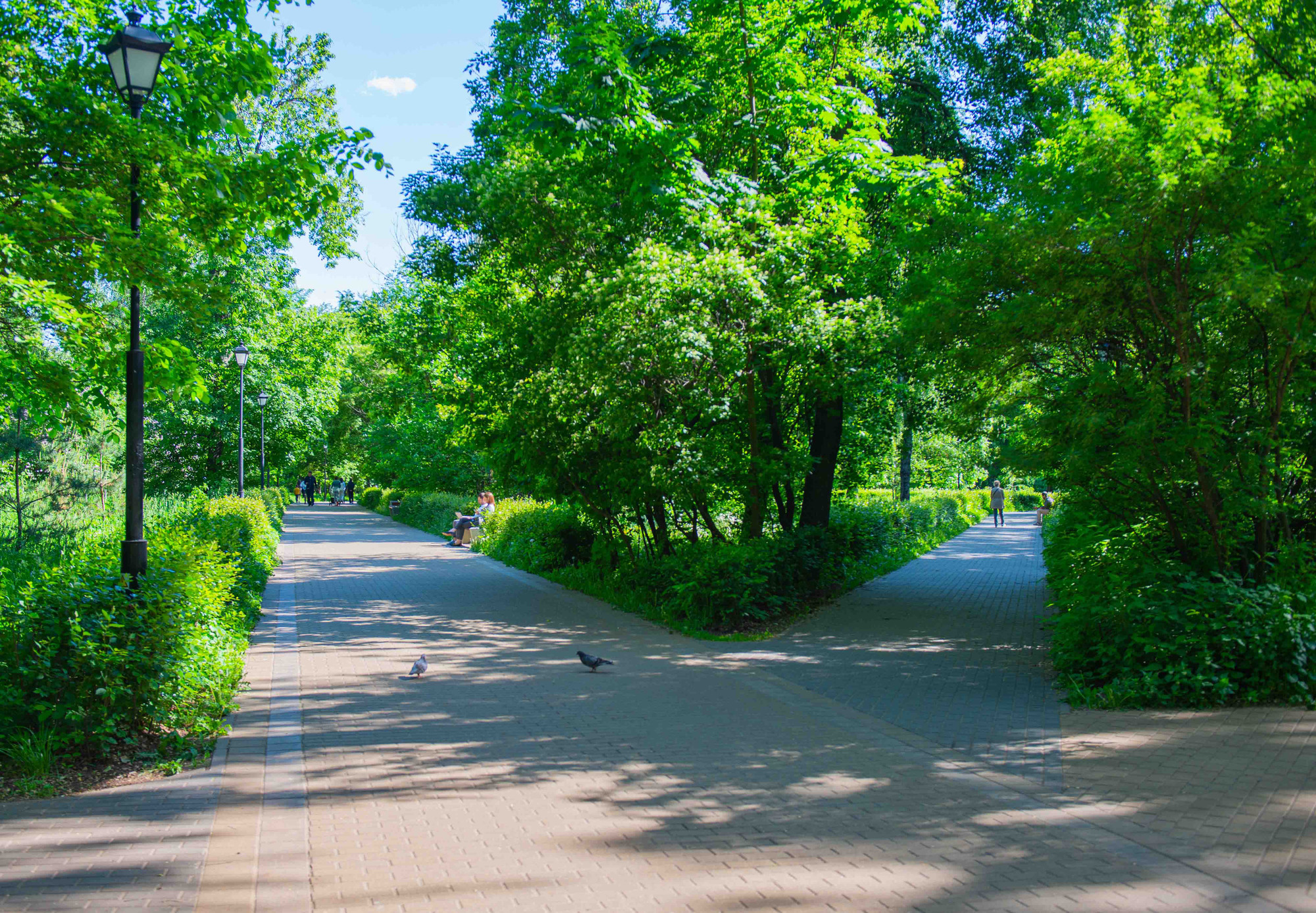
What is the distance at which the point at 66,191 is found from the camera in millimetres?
8398

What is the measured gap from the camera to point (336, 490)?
72.4 meters

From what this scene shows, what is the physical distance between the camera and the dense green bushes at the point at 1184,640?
709 centimetres

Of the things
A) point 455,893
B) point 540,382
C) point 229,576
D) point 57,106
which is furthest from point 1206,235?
point 57,106

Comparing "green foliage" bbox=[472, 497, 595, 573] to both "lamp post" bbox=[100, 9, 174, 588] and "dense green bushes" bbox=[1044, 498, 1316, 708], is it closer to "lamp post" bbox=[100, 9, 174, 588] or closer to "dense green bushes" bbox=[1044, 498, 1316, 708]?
"lamp post" bbox=[100, 9, 174, 588]

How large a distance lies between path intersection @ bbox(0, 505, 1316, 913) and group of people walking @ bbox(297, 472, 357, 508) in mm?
60578

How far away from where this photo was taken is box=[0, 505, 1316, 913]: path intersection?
4062mm

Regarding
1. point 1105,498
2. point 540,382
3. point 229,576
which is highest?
point 540,382

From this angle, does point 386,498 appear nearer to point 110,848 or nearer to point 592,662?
point 592,662

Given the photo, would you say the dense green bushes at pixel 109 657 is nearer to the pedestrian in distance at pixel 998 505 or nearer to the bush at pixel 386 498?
the pedestrian in distance at pixel 998 505

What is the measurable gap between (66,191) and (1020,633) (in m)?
10.8

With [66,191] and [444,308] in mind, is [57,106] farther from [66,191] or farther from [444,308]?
[444,308]

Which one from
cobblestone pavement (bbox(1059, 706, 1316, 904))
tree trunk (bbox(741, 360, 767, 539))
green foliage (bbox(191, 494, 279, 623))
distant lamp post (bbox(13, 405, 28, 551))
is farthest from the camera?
distant lamp post (bbox(13, 405, 28, 551))

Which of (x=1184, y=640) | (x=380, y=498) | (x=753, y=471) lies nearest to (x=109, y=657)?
(x=1184, y=640)

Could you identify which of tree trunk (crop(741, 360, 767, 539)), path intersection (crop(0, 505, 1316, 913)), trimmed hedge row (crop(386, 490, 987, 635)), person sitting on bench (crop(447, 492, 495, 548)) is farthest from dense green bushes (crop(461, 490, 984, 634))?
path intersection (crop(0, 505, 1316, 913))
